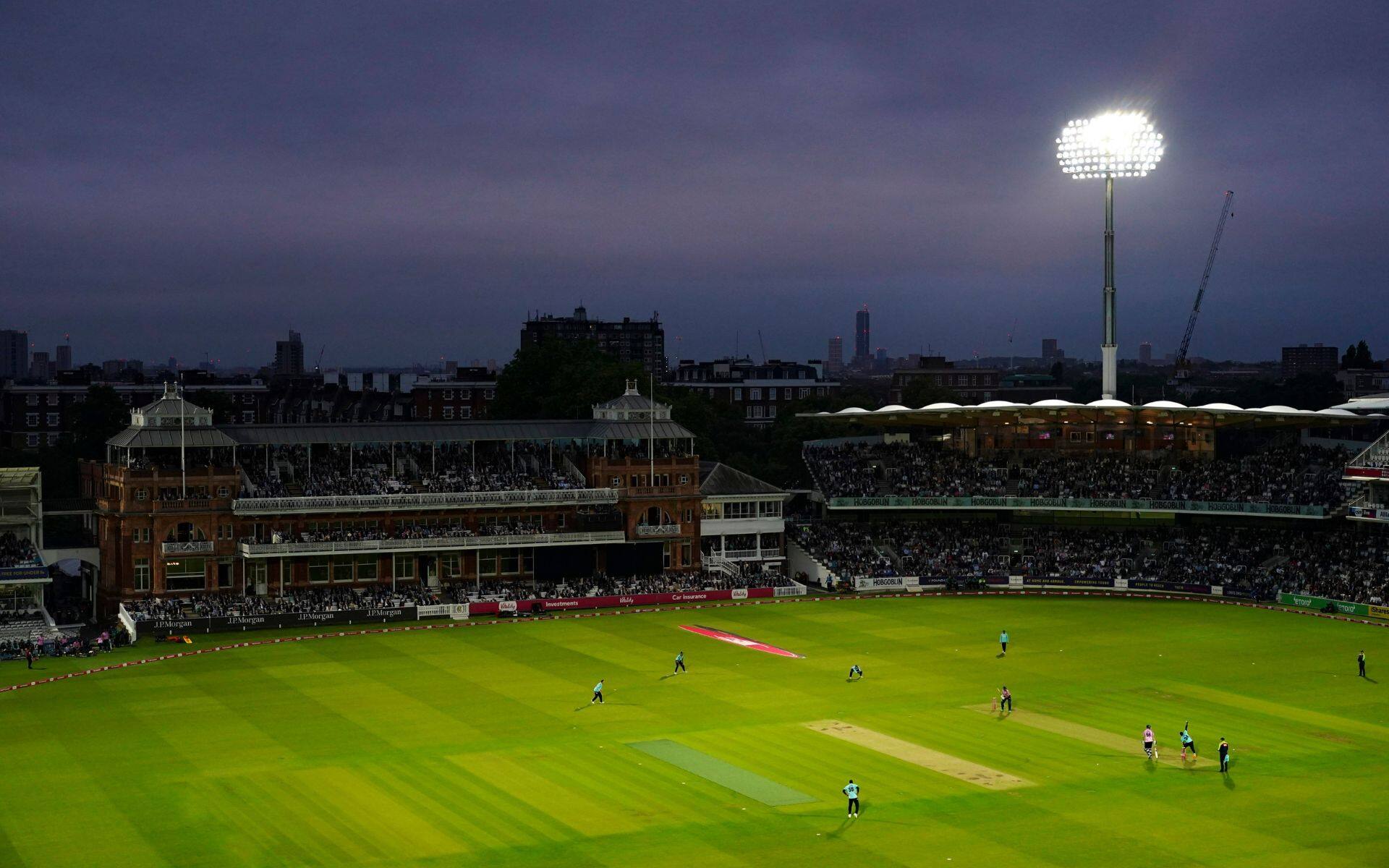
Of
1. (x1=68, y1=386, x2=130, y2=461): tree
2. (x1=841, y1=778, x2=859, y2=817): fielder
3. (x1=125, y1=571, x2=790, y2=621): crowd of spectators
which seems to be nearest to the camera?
(x1=841, y1=778, x2=859, y2=817): fielder

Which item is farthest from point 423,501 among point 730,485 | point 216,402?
point 216,402

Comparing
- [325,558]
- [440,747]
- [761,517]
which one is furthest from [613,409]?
[440,747]

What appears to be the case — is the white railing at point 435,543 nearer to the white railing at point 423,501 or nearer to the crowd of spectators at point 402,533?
the crowd of spectators at point 402,533

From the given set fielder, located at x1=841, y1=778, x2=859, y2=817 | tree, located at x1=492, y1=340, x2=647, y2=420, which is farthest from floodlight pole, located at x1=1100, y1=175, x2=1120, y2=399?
fielder, located at x1=841, y1=778, x2=859, y2=817

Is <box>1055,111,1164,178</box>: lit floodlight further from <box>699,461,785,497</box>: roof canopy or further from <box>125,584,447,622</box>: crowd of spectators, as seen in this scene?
<box>125,584,447,622</box>: crowd of spectators

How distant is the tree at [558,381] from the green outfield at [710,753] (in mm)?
47139

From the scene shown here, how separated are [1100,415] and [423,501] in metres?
38.0

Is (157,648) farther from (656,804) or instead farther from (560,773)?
(656,804)

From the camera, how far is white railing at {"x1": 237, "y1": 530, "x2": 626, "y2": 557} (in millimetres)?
73000

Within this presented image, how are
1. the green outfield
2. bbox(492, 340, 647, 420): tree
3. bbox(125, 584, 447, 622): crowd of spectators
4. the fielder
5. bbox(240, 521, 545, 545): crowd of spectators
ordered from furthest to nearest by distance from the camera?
bbox(492, 340, 647, 420): tree
bbox(240, 521, 545, 545): crowd of spectators
bbox(125, 584, 447, 622): crowd of spectators
the fielder
the green outfield

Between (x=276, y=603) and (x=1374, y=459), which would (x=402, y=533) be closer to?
(x=276, y=603)

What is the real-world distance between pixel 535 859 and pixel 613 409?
53.2 meters

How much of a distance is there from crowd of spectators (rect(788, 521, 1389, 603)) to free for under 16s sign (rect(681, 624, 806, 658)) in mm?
16378

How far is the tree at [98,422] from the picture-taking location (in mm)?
112750
